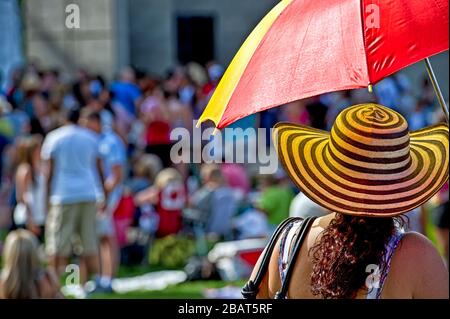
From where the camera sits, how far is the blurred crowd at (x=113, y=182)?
1016 cm

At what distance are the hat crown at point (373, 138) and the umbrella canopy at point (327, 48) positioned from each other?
0.19 meters

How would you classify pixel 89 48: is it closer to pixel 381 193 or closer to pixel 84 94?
pixel 84 94

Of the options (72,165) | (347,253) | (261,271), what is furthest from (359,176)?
(72,165)

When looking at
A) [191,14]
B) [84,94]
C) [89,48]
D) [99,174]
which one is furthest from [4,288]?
[191,14]

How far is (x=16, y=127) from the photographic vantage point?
45.0 feet

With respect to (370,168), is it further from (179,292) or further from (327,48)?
(179,292)

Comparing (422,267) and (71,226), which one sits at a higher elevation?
(422,267)

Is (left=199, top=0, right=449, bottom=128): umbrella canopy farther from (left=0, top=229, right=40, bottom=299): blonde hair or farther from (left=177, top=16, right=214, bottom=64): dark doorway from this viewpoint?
(left=177, top=16, right=214, bottom=64): dark doorway

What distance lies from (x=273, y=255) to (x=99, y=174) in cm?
716

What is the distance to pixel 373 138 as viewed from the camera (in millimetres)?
3369

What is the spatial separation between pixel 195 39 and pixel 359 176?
22.9m

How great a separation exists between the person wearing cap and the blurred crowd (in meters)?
3.13

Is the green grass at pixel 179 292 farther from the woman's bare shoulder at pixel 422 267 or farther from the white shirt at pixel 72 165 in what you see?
the woman's bare shoulder at pixel 422 267

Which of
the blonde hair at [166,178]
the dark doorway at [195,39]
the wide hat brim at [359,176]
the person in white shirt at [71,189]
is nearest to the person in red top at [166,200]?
the blonde hair at [166,178]
